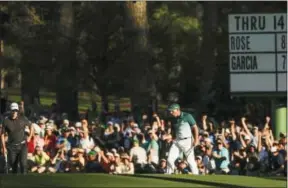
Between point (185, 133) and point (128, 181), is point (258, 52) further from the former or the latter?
point (128, 181)

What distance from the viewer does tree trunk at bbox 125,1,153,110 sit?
34844 mm

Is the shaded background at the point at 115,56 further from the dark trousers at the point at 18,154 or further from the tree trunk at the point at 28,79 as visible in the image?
the dark trousers at the point at 18,154

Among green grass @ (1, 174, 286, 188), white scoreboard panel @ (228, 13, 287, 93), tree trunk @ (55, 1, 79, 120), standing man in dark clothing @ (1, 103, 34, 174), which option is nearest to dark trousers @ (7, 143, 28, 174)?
standing man in dark clothing @ (1, 103, 34, 174)

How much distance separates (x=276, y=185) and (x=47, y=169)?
8.18 meters

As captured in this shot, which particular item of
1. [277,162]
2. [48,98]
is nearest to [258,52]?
[277,162]

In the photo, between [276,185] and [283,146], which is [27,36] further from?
[276,185]

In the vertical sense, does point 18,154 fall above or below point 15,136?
below

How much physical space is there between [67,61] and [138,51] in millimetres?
5252

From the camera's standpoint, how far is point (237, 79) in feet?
80.2

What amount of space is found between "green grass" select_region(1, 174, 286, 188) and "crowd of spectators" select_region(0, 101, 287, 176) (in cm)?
454

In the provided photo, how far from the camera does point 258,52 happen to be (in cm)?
2406

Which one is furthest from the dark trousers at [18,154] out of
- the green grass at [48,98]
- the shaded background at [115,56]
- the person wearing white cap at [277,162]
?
the green grass at [48,98]

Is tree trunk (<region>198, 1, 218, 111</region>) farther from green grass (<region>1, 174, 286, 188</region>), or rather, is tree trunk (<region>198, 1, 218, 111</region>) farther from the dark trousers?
green grass (<region>1, 174, 286, 188</region>)

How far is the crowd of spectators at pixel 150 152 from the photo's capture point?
21.7 m
